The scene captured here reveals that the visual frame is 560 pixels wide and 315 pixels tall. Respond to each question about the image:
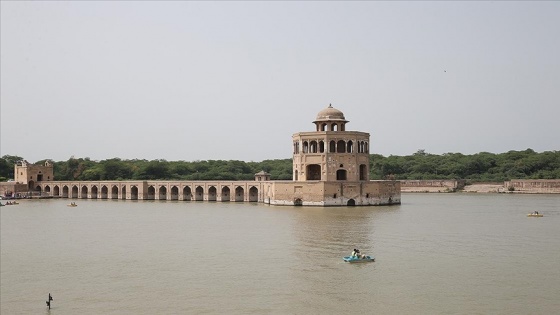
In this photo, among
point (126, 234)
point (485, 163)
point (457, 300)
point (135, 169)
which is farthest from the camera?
point (485, 163)

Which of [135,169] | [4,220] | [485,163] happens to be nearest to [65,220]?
[4,220]

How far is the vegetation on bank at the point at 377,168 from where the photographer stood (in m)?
→ 66.6

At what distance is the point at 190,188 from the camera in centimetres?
5222

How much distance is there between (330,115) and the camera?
1729 inches

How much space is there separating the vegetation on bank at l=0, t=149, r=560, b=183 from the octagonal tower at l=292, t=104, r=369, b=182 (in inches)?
856

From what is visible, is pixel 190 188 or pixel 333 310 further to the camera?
pixel 190 188

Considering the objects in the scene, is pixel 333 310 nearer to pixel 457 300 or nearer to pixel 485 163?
pixel 457 300

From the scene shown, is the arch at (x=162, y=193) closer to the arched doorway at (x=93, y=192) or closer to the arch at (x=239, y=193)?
the arched doorway at (x=93, y=192)

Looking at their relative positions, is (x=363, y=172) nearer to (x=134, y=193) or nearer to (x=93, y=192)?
(x=134, y=193)

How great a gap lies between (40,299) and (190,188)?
124 ft

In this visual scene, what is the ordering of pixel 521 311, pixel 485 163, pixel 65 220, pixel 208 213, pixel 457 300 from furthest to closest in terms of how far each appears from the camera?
1. pixel 485 163
2. pixel 208 213
3. pixel 65 220
4. pixel 457 300
5. pixel 521 311

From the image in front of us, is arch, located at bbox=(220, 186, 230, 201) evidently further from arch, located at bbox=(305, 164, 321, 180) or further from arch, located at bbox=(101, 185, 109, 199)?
arch, located at bbox=(101, 185, 109, 199)

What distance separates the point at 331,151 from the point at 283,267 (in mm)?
25242

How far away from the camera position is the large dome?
43812 mm
